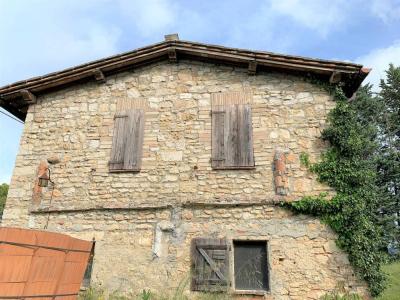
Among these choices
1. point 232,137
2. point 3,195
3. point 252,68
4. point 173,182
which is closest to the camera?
point 173,182

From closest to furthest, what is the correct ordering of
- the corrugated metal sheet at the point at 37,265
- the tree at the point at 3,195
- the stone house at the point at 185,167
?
the corrugated metal sheet at the point at 37,265
the stone house at the point at 185,167
the tree at the point at 3,195

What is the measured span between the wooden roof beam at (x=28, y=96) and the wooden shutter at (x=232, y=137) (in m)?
4.47

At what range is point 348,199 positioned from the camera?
20.2 ft

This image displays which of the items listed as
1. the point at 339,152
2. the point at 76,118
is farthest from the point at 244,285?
the point at 76,118

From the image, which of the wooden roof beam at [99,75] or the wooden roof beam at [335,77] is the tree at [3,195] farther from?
the wooden roof beam at [335,77]

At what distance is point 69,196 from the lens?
7.19 meters

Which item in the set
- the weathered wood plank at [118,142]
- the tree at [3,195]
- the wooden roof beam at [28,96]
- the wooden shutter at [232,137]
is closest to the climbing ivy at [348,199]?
the wooden shutter at [232,137]

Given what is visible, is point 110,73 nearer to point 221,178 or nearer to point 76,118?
point 76,118

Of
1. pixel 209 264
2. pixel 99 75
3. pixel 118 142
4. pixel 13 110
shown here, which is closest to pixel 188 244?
pixel 209 264

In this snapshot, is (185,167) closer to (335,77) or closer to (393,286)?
(335,77)

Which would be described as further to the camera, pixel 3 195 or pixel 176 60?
pixel 3 195

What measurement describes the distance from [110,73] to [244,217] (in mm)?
4718

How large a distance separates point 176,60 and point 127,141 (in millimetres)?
2289

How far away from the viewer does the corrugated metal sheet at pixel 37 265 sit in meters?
4.01
